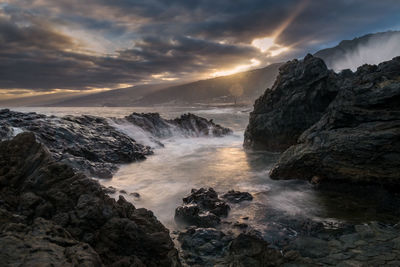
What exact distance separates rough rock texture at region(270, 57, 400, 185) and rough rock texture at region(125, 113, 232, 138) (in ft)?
57.2

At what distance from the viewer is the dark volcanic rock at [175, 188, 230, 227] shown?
782cm

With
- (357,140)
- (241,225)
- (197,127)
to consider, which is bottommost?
(241,225)

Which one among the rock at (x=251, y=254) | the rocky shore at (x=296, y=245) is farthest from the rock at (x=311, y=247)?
the rock at (x=251, y=254)

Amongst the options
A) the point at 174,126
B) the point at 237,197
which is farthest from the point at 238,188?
the point at 174,126

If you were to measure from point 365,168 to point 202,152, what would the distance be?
12.9 m

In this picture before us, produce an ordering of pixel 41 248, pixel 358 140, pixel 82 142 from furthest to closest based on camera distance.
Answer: pixel 82 142 < pixel 358 140 < pixel 41 248

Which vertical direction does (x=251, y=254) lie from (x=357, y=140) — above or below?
below

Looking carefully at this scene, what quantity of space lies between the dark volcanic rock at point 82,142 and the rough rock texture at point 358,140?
9679 mm

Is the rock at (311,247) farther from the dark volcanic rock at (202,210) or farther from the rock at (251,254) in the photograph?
the dark volcanic rock at (202,210)

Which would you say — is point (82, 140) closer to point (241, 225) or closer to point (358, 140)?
point (241, 225)

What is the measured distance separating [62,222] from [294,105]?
17862 mm

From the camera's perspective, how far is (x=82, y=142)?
17.7m

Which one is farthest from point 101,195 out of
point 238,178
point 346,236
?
point 238,178

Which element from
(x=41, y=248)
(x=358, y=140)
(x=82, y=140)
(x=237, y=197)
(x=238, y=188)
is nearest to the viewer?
(x=41, y=248)
